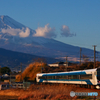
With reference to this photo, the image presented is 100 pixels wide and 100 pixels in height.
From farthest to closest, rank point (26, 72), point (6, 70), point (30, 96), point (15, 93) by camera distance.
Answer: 1. point (6, 70)
2. point (26, 72)
3. point (15, 93)
4. point (30, 96)

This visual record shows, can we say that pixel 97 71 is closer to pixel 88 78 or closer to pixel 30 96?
pixel 88 78

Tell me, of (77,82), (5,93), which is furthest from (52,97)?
(77,82)

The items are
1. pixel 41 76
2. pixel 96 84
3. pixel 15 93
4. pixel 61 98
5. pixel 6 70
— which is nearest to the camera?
pixel 61 98

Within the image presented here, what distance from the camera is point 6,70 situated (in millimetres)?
131000

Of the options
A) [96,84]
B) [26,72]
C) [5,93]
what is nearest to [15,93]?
[5,93]

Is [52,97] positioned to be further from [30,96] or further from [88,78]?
[88,78]

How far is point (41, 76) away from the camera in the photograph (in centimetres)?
5400

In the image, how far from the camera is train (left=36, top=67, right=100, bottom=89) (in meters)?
38.8

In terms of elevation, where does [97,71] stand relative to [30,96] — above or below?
above

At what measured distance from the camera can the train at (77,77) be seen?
3875cm

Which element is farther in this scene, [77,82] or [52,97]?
[77,82]

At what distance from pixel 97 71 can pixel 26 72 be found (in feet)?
130

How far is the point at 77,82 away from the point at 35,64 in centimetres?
3504

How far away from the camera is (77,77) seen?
142 feet
